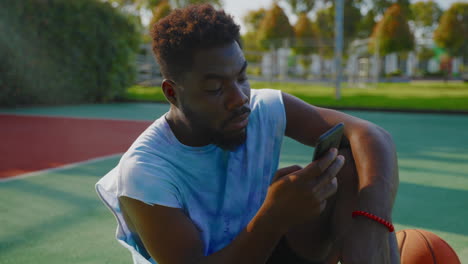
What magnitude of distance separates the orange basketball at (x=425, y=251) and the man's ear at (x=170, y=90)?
1.21 meters

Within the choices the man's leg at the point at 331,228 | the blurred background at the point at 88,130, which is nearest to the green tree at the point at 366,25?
the blurred background at the point at 88,130

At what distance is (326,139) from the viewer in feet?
4.64

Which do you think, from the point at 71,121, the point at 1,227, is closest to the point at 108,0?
the point at 71,121

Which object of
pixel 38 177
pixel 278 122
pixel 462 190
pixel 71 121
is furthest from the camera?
pixel 71 121

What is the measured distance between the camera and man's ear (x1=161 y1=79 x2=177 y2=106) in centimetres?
175

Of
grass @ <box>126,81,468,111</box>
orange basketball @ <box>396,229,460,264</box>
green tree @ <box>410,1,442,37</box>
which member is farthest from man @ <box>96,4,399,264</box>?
green tree @ <box>410,1,442,37</box>

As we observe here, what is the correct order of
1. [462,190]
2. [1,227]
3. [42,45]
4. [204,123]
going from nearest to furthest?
1. [204,123]
2. [1,227]
3. [462,190]
4. [42,45]

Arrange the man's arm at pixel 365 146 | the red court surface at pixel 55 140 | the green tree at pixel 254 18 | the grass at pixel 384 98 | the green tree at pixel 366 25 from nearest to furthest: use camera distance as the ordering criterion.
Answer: the man's arm at pixel 365 146, the red court surface at pixel 55 140, the grass at pixel 384 98, the green tree at pixel 366 25, the green tree at pixel 254 18

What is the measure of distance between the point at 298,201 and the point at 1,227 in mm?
2678

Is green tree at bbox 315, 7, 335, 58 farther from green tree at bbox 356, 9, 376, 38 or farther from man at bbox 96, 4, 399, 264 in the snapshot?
man at bbox 96, 4, 399, 264

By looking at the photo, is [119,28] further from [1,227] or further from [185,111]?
[185,111]

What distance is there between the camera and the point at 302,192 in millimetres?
1402

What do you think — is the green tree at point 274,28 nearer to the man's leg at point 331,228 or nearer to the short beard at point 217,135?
the man's leg at point 331,228

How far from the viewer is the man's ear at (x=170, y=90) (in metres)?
1.75
